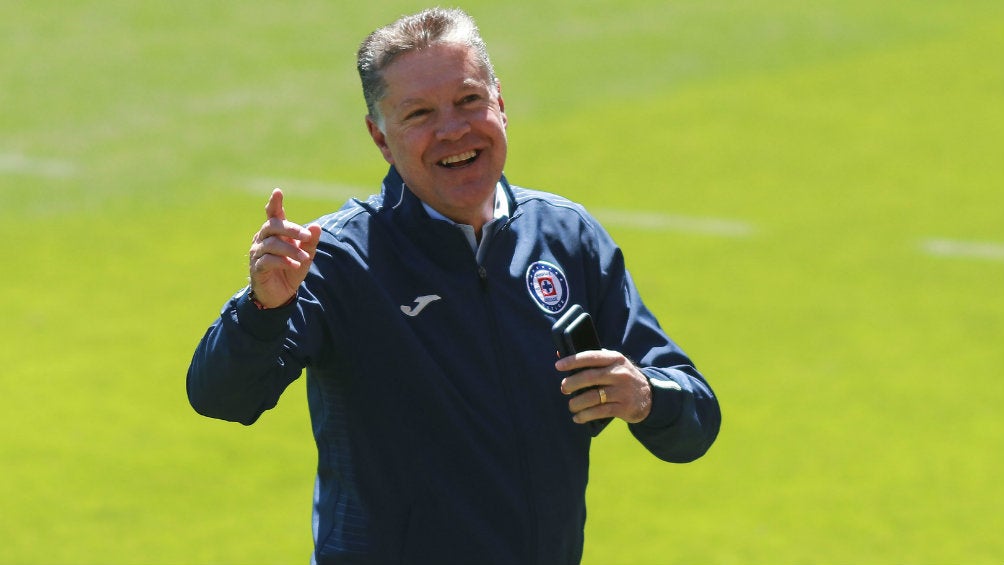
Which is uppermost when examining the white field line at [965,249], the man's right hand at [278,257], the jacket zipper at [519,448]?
the white field line at [965,249]

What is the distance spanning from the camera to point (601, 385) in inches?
148

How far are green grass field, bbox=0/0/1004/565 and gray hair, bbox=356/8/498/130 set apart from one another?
3.18 m

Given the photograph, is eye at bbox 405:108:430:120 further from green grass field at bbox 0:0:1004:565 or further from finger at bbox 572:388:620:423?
green grass field at bbox 0:0:1004:565

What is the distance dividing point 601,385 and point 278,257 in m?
0.76

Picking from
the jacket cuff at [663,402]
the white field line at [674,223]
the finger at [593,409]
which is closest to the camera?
the finger at [593,409]

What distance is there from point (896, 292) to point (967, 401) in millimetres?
1411

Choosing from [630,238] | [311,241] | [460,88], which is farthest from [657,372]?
[630,238]

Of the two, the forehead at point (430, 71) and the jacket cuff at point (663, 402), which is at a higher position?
the forehead at point (430, 71)

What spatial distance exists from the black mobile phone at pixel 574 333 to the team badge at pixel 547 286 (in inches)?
15.2

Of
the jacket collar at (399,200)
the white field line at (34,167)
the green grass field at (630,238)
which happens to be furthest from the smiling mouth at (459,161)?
the white field line at (34,167)

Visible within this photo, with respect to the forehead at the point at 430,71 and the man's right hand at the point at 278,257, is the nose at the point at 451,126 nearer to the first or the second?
the forehead at the point at 430,71

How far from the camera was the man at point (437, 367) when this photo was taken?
13.2ft

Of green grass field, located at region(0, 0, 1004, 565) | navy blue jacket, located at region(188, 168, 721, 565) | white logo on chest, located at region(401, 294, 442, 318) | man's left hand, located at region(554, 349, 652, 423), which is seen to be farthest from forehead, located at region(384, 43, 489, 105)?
green grass field, located at region(0, 0, 1004, 565)

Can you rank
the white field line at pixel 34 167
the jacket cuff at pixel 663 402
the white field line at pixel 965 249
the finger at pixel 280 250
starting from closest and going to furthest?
the finger at pixel 280 250
the jacket cuff at pixel 663 402
the white field line at pixel 965 249
the white field line at pixel 34 167
